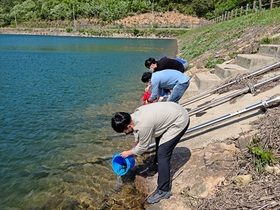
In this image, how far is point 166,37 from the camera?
92.4 metres

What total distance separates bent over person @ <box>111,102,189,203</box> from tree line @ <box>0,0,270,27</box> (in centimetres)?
11425

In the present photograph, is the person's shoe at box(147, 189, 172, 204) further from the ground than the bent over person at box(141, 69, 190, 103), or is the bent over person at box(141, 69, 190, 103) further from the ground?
the bent over person at box(141, 69, 190, 103)

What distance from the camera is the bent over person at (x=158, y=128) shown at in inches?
165

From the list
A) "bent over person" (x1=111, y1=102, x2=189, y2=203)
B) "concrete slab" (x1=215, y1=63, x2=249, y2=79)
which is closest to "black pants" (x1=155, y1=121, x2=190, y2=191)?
"bent over person" (x1=111, y1=102, x2=189, y2=203)

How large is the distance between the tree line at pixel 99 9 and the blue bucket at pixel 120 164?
372 ft

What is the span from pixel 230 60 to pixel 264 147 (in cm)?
785

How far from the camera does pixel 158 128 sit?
4473 millimetres

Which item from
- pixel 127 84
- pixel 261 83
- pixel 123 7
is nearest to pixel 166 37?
pixel 123 7

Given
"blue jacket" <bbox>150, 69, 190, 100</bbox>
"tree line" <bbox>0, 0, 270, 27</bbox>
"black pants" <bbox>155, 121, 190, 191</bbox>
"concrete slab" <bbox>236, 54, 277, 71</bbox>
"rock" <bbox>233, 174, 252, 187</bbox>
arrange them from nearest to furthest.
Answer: "rock" <bbox>233, 174, 252, 187</bbox> < "black pants" <bbox>155, 121, 190, 191</bbox> < "blue jacket" <bbox>150, 69, 190, 100</bbox> < "concrete slab" <bbox>236, 54, 277, 71</bbox> < "tree line" <bbox>0, 0, 270, 27</bbox>

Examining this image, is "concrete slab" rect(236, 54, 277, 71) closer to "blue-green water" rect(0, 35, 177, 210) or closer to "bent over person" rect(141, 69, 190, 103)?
"bent over person" rect(141, 69, 190, 103)

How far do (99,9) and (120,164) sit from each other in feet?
404

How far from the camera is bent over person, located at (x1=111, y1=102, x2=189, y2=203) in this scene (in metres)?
4.20

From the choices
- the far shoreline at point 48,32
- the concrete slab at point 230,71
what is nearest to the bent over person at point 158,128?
the concrete slab at point 230,71

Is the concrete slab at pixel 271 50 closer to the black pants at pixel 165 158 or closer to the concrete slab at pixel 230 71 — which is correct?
the concrete slab at pixel 230 71
